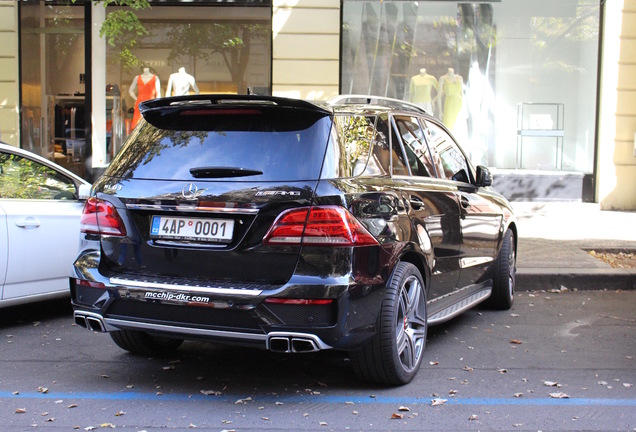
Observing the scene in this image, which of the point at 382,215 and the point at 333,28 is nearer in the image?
the point at 382,215

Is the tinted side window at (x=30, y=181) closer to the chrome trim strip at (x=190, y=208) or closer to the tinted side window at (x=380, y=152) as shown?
the chrome trim strip at (x=190, y=208)

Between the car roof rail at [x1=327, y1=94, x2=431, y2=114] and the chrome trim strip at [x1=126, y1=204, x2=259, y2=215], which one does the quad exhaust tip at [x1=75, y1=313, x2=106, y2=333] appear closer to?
the chrome trim strip at [x1=126, y1=204, x2=259, y2=215]

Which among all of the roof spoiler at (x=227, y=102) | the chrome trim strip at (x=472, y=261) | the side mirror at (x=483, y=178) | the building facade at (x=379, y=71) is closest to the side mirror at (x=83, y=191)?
the roof spoiler at (x=227, y=102)

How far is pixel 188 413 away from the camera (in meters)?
4.50

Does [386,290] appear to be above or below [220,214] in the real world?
below

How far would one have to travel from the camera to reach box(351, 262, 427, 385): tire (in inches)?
187

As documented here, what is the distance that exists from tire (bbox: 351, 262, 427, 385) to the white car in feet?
9.59

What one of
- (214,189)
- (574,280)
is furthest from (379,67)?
(214,189)

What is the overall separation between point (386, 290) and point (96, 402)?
179 centimetres

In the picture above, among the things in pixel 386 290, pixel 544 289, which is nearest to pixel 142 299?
pixel 386 290

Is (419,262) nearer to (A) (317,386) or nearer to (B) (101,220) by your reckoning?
(A) (317,386)

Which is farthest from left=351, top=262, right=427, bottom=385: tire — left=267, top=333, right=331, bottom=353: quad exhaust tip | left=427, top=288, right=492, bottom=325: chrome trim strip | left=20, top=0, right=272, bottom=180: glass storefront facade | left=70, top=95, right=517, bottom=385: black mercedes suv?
left=20, top=0, right=272, bottom=180: glass storefront facade

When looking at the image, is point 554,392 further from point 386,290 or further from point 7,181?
point 7,181

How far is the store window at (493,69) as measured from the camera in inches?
594
